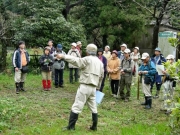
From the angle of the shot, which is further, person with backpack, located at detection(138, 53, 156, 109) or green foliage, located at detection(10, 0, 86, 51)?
green foliage, located at detection(10, 0, 86, 51)

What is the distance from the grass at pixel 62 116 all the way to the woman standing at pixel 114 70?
454 millimetres

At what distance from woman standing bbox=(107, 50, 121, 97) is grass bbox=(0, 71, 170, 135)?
1.49ft

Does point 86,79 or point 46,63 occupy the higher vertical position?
point 46,63

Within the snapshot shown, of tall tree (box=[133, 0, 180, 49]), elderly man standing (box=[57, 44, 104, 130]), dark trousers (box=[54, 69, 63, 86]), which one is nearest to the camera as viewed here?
elderly man standing (box=[57, 44, 104, 130])

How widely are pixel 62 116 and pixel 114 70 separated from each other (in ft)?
11.4

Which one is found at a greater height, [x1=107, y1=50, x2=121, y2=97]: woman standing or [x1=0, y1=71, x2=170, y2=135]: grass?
[x1=107, y1=50, x2=121, y2=97]: woman standing

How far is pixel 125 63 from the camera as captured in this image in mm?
10133

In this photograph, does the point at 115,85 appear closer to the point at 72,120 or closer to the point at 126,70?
the point at 126,70

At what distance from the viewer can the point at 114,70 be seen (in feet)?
35.1

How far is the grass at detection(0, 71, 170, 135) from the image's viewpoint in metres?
6.71

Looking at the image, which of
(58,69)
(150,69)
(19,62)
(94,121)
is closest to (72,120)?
(94,121)

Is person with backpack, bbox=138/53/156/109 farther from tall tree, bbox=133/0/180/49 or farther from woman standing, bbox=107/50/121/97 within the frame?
tall tree, bbox=133/0/180/49

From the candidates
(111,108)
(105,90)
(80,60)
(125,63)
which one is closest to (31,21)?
(105,90)

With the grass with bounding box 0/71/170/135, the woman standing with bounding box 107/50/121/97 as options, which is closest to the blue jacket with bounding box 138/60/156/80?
the grass with bounding box 0/71/170/135
